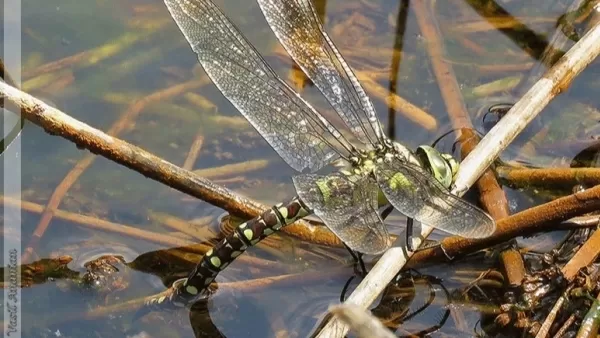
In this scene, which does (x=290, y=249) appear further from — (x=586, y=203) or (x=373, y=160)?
(x=586, y=203)

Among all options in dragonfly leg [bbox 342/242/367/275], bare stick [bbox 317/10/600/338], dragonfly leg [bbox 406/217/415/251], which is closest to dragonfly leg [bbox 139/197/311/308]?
dragonfly leg [bbox 342/242/367/275]

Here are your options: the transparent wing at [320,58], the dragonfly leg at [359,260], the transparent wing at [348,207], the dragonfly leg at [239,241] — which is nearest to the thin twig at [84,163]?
the dragonfly leg at [239,241]

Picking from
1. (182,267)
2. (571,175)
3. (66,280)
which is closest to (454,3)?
(571,175)

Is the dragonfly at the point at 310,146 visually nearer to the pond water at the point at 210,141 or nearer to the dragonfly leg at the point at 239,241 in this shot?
the dragonfly leg at the point at 239,241

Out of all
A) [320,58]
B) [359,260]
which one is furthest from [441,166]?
[320,58]

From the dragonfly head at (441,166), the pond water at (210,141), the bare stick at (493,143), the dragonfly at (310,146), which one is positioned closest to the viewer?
the bare stick at (493,143)

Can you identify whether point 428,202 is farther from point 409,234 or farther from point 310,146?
point 310,146
